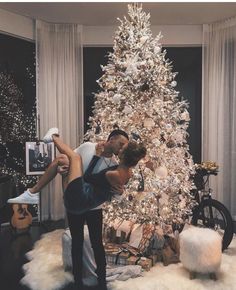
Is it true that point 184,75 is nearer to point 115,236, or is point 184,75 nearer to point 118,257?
point 115,236

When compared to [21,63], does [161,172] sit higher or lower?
lower

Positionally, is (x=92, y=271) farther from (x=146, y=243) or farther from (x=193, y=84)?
(x=193, y=84)

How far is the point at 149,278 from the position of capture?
3270 millimetres

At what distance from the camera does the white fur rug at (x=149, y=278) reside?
3125 millimetres

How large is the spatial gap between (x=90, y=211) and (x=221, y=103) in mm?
3275

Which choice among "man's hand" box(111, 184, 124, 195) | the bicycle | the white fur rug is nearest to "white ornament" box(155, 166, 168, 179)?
the bicycle

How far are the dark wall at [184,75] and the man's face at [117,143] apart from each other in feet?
10.1

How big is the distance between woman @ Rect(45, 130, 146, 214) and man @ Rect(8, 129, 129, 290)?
0.11 metres

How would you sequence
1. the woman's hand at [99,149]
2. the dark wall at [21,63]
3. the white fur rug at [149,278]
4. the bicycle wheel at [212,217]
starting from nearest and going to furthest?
the woman's hand at [99,149] < the white fur rug at [149,278] < the bicycle wheel at [212,217] < the dark wall at [21,63]

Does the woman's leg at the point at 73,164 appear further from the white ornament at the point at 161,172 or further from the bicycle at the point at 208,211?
the bicycle at the point at 208,211

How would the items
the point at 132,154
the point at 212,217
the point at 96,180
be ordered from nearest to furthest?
the point at 132,154 → the point at 96,180 → the point at 212,217

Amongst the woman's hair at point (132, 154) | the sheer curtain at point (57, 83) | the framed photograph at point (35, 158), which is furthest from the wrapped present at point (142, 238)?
the sheer curtain at point (57, 83)

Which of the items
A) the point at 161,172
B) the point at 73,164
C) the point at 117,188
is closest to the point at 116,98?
the point at 161,172

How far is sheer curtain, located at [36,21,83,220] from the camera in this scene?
538cm
